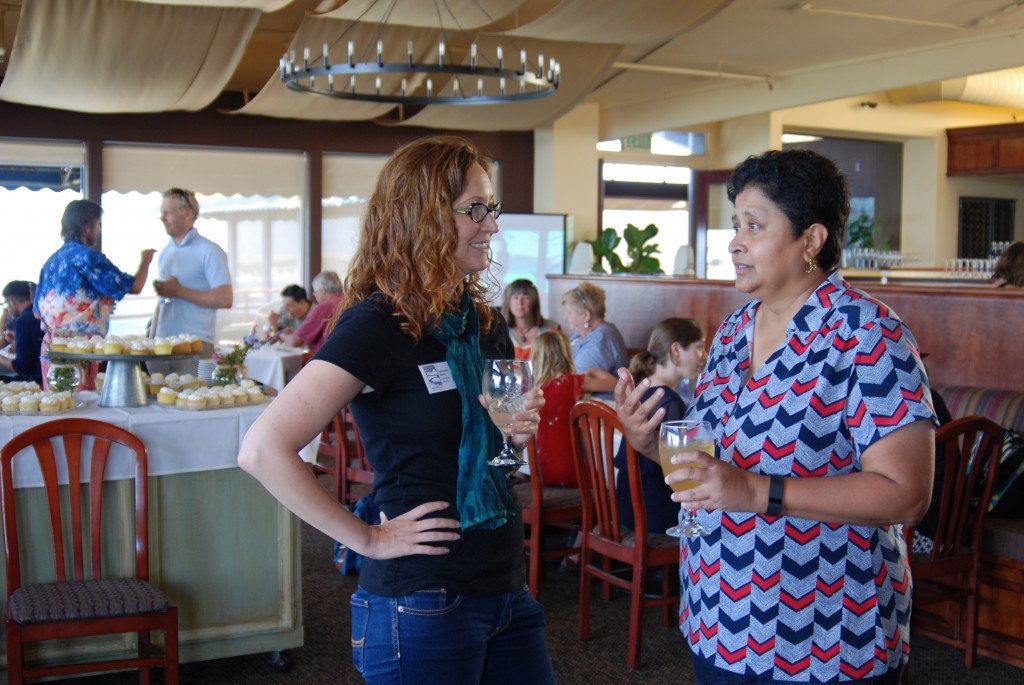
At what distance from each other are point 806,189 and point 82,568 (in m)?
2.46

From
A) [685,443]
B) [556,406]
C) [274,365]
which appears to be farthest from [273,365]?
[685,443]

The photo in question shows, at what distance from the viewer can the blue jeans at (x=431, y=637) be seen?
61.1 inches

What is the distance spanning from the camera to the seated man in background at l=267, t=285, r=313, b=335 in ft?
28.9

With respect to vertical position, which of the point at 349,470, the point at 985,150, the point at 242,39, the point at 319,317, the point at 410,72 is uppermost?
the point at 242,39

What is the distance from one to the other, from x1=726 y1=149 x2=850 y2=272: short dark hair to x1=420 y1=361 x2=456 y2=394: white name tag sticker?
1.82 feet

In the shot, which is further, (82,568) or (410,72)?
(410,72)

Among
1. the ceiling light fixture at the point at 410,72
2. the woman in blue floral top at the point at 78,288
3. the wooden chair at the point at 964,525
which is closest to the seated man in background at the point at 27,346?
the woman in blue floral top at the point at 78,288

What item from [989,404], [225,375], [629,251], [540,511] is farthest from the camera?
[629,251]

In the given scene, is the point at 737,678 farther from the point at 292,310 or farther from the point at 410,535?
the point at 292,310

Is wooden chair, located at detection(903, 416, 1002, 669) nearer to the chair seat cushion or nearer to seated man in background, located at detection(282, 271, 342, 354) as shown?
the chair seat cushion

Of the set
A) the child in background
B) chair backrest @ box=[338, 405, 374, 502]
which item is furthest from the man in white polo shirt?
the child in background

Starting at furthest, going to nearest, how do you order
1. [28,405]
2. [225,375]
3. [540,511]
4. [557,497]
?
1. [557,497]
2. [540,511]
3. [225,375]
4. [28,405]

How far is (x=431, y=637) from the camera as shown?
1.55 metres

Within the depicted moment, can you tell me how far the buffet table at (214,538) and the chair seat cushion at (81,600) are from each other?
0.25 m
